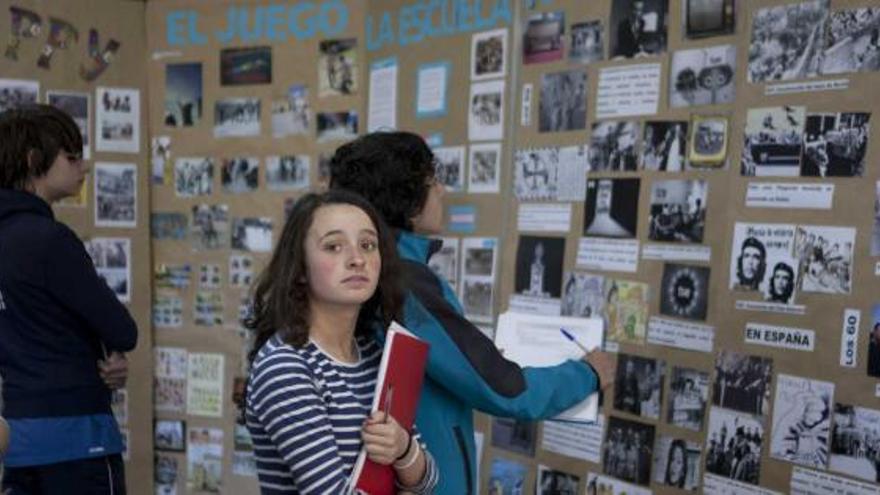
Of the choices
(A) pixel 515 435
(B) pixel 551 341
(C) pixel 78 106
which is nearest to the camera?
(B) pixel 551 341

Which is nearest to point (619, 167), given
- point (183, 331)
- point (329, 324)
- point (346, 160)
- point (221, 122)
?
point (346, 160)

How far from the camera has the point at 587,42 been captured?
2473 millimetres

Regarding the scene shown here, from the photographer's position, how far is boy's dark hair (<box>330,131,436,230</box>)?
1697 mm

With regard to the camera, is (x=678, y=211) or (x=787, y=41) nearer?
(x=787, y=41)

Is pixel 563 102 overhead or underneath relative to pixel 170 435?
overhead

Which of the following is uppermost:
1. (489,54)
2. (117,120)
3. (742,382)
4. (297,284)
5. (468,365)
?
(489,54)

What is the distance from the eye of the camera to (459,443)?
171cm

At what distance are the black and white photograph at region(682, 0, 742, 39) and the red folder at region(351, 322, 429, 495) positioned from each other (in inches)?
47.4

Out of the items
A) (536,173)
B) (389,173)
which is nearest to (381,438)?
(389,173)

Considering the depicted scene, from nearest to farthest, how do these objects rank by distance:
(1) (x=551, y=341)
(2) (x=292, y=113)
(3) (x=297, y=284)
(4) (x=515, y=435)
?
1. (3) (x=297, y=284)
2. (1) (x=551, y=341)
3. (4) (x=515, y=435)
4. (2) (x=292, y=113)

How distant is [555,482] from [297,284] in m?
1.36

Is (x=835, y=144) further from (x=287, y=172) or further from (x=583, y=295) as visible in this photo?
(x=287, y=172)

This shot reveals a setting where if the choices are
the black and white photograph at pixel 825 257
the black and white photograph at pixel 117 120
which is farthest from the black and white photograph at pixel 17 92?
the black and white photograph at pixel 825 257

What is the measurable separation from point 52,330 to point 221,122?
1.45 metres
